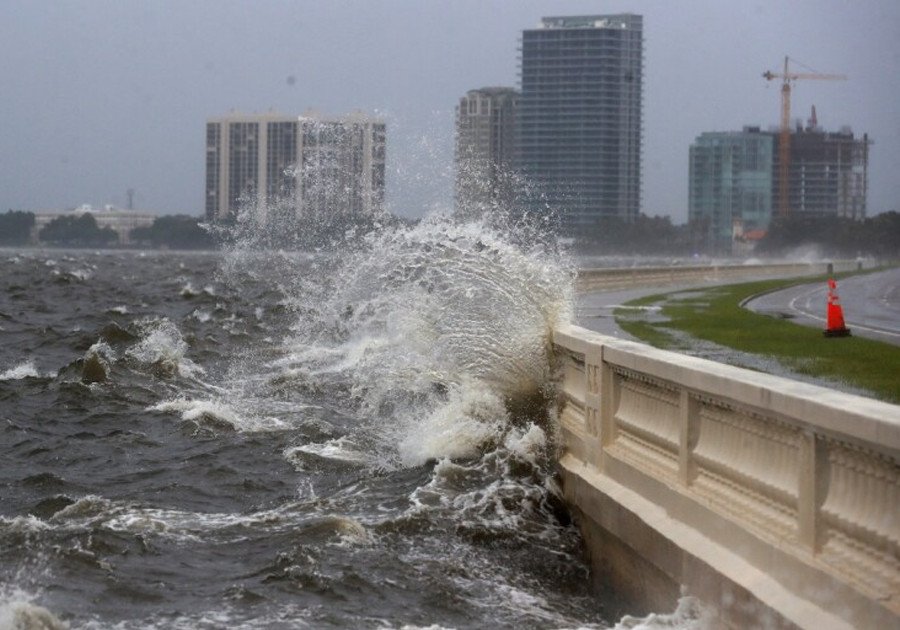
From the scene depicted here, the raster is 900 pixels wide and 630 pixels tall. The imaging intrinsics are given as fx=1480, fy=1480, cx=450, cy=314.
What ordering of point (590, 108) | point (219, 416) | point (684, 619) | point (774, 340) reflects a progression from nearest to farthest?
point (684, 619) → point (219, 416) → point (774, 340) → point (590, 108)

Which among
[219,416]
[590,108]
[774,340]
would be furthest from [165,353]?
[590,108]

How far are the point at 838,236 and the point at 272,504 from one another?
157 metres

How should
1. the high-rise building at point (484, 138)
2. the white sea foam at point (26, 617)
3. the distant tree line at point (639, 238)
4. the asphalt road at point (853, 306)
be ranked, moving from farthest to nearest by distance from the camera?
the distant tree line at point (639, 238)
the asphalt road at point (853, 306)
the high-rise building at point (484, 138)
the white sea foam at point (26, 617)

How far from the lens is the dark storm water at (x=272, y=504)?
26.1ft

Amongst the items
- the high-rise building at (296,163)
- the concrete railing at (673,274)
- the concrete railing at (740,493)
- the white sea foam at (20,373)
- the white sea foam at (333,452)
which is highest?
the high-rise building at (296,163)

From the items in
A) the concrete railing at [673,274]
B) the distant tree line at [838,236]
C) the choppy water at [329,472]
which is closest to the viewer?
the choppy water at [329,472]

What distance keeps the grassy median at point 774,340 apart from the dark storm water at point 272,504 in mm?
4667

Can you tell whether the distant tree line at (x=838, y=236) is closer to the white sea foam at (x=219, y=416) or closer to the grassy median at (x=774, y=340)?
the grassy median at (x=774, y=340)

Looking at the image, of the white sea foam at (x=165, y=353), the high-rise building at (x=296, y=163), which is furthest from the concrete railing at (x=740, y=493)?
the high-rise building at (x=296, y=163)

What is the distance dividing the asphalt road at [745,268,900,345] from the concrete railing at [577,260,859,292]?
18.4 feet

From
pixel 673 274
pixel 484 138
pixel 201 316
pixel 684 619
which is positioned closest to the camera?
pixel 684 619

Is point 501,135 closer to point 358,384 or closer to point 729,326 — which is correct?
point 729,326

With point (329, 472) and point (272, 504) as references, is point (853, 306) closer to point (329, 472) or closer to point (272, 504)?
point (329, 472)

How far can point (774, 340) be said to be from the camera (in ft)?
75.0
